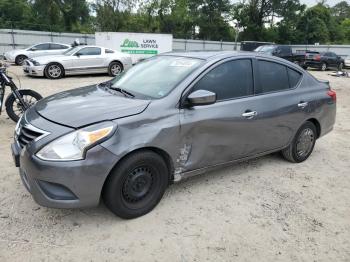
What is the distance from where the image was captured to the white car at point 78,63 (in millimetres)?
13422

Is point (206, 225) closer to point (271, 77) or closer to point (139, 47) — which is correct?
point (271, 77)

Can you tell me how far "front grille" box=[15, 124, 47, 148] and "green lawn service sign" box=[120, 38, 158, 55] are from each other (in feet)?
59.3

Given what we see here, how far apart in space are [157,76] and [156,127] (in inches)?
36.4

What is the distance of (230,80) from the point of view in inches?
162

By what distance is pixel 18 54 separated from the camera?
1889cm

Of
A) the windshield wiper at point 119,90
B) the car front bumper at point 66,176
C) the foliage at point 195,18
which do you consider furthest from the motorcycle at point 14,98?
the foliage at point 195,18

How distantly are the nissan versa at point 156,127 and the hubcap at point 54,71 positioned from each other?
9.98 m

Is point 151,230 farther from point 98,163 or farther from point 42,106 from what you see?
point 42,106

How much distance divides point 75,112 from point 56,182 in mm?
706

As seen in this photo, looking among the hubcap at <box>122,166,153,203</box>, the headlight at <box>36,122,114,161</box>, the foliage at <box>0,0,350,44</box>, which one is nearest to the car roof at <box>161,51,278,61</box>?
the hubcap at <box>122,166,153,203</box>

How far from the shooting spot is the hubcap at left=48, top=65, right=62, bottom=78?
1352 cm

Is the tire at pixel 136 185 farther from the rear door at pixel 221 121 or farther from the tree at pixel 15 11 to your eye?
the tree at pixel 15 11

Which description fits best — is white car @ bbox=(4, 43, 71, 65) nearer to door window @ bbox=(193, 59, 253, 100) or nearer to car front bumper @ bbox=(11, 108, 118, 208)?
door window @ bbox=(193, 59, 253, 100)

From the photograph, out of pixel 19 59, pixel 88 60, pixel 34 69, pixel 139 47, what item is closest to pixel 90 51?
pixel 88 60
